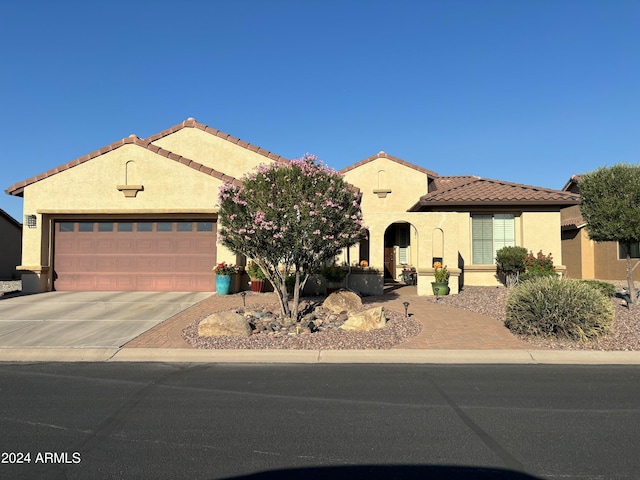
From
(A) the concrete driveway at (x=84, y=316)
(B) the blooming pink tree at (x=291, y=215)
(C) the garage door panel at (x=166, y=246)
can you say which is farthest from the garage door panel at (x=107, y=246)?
(B) the blooming pink tree at (x=291, y=215)

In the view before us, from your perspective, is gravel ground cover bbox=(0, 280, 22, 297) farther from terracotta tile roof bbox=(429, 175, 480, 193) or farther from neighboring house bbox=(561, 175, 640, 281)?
neighboring house bbox=(561, 175, 640, 281)

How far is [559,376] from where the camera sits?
21.6 ft

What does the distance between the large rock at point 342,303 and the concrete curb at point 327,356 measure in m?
3.42

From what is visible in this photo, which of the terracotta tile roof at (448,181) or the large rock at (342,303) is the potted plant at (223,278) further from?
the terracotta tile roof at (448,181)

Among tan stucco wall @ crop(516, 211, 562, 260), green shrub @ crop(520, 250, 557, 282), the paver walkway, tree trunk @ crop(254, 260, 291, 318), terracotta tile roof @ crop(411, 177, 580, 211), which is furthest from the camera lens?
tan stucco wall @ crop(516, 211, 562, 260)

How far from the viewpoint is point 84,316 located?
1087 centimetres

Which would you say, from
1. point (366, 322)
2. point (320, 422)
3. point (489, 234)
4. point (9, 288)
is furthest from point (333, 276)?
point (9, 288)

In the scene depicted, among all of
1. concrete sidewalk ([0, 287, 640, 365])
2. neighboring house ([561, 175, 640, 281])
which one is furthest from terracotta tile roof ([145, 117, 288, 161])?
neighboring house ([561, 175, 640, 281])

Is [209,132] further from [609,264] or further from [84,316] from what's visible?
[609,264]

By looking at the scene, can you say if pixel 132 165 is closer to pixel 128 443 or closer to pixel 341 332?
pixel 341 332

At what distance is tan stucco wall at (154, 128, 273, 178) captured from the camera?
63.4 ft

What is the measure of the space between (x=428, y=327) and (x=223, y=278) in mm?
7284

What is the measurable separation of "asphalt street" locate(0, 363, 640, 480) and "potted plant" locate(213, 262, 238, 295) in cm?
745

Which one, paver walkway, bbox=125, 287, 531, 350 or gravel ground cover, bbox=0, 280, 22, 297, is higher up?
gravel ground cover, bbox=0, 280, 22, 297
